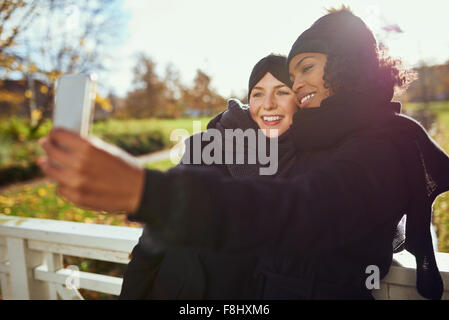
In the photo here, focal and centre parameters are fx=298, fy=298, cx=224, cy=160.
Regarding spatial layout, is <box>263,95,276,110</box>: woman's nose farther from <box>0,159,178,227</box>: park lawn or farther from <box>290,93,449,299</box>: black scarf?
<box>0,159,178,227</box>: park lawn

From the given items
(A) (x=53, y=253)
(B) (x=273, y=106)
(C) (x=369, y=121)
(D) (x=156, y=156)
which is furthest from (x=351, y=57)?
(D) (x=156, y=156)

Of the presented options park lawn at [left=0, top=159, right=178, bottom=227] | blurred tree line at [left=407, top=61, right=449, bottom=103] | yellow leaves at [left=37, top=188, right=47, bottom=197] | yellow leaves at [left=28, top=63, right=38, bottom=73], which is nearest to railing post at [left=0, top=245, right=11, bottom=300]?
park lawn at [left=0, top=159, right=178, bottom=227]

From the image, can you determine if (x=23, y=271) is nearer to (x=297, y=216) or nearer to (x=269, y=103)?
(x=269, y=103)

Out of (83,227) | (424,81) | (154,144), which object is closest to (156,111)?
(154,144)

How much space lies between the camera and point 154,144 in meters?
16.7

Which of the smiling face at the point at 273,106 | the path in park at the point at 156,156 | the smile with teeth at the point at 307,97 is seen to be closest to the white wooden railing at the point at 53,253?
the smiling face at the point at 273,106

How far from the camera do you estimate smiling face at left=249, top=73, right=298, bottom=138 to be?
1976mm

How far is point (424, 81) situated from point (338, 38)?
2318 cm

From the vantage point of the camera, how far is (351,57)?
1.43 metres

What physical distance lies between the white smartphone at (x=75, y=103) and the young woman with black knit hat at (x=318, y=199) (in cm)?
6

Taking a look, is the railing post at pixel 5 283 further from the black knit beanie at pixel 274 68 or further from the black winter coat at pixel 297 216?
the black knit beanie at pixel 274 68
